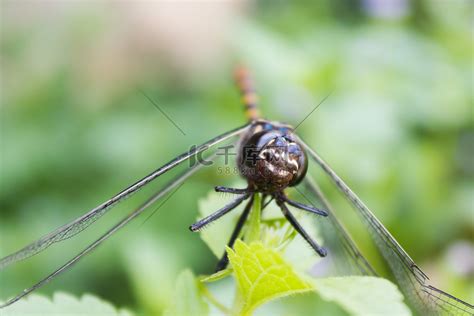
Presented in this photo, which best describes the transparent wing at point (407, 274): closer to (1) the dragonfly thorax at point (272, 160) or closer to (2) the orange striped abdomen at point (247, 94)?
(1) the dragonfly thorax at point (272, 160)

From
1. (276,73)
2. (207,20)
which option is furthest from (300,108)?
(207,20)

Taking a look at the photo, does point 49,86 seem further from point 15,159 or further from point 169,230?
point 169,230

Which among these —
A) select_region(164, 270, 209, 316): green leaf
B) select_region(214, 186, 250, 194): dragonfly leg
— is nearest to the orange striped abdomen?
select_region(214, 186, 250, 194): dragonfly leg

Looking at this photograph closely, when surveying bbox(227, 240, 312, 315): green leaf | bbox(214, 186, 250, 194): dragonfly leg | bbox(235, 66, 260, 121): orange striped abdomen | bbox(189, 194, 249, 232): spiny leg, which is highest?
bbox(235, 66, 260, 121): orange striped abdomen

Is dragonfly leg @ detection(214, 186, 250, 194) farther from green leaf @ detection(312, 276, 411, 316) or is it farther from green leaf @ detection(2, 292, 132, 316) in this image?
green leaf @ detection(312, 276, 411, 316)

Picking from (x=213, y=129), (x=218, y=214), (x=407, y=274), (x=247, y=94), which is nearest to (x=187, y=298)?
(x=218, y=214)

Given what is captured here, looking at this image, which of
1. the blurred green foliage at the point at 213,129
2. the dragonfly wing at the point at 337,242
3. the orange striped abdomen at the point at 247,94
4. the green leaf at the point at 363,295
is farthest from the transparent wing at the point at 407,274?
the blurred green foliage at the point at 213,129
